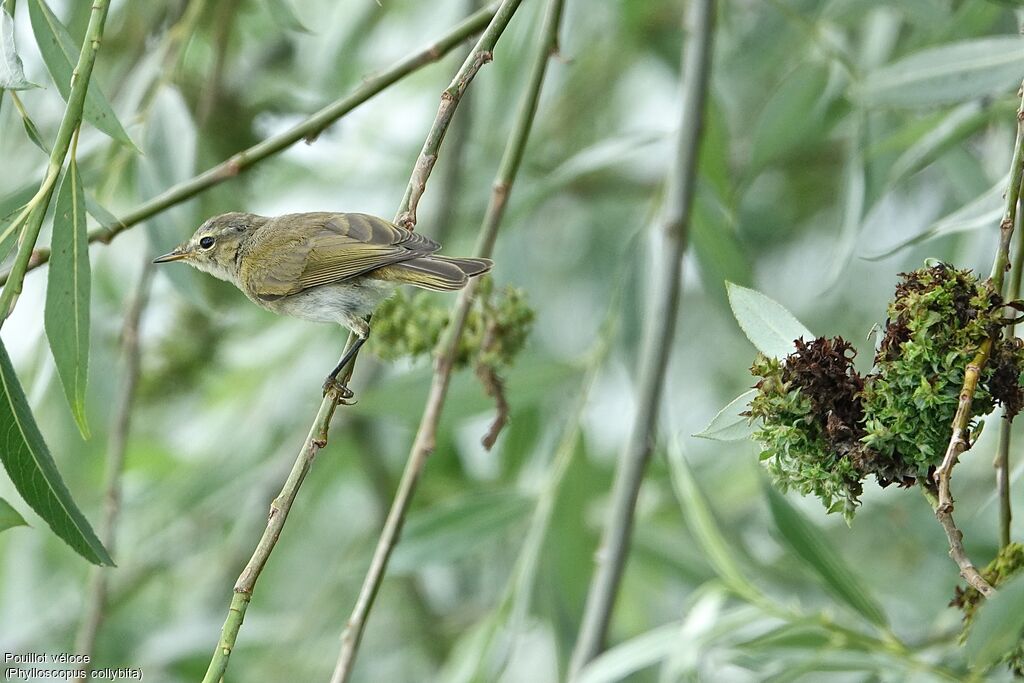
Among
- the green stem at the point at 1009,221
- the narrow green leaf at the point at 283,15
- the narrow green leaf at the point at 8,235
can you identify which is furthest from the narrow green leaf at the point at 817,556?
the narrow green leaf at the point at 8,235

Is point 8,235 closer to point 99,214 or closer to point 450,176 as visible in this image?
point 99,214

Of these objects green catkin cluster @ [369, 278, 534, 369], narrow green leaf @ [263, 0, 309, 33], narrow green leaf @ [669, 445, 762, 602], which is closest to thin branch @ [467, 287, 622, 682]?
narrow green leaf @ [669, 445, 762, 602]

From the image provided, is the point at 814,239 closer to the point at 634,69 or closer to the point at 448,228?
the point at 634,69

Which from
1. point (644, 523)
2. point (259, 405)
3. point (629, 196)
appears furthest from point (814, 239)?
point (259, 405)

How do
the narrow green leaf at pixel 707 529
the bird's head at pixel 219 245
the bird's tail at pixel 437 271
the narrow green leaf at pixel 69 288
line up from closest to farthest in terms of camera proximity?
the narrow green leaf at pixel 69 288, the bird's tail at pixel 437 271, the narrow green leaf at pixel 707 529, the bird's head at pixel 219 245

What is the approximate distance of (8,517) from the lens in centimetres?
138

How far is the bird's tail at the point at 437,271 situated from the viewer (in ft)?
5.97

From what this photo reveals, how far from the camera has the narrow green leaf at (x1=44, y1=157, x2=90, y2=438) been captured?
1.45 metres

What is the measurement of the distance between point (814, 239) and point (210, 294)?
2070 millimetres

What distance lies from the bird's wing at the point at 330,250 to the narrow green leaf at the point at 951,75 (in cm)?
83

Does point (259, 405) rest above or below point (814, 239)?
below

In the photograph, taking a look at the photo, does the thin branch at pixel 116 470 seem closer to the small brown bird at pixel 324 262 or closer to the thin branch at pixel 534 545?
the small brown bird at pixel 324 262

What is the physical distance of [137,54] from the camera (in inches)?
137

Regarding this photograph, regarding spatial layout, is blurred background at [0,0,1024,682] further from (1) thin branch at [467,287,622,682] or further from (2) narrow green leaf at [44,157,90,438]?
(2) narrow green leaf at [44,157,90,438]
